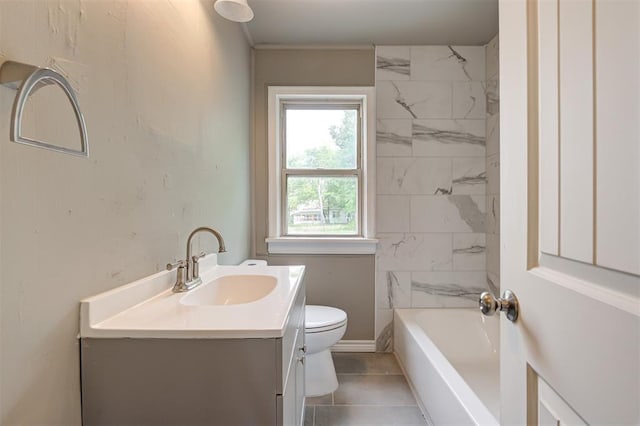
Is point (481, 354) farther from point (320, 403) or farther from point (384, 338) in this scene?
point (320, 403)

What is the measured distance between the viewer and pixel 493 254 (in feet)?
8.00

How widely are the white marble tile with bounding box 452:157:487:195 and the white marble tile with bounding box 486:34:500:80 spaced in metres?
0.63

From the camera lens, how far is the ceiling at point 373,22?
2.07 meters

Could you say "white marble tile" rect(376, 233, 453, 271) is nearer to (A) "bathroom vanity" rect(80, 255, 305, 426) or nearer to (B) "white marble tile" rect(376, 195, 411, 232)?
(B) "white marble tile" rect(376, 195, 411, 232)

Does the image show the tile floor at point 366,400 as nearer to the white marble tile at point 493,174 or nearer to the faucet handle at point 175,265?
the faucet handle at point 175,265

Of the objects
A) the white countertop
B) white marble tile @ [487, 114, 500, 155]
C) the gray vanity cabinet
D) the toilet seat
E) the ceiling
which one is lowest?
the toilet seat

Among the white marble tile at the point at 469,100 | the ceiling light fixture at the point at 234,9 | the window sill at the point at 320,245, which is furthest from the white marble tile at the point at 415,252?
the ceiling light fixture at the point at 234,9

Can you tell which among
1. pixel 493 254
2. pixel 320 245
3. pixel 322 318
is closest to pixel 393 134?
pixel 320 245

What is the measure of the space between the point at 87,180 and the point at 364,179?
201cm

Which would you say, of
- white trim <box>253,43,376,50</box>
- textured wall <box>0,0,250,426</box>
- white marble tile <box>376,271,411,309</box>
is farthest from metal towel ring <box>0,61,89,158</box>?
white marble tile <box>376,271,411,309</box>

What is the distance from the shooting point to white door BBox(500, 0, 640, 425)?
0.43m

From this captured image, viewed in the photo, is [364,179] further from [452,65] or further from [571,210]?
[571,210]

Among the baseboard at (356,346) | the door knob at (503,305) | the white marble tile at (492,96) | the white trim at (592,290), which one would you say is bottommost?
the baseboard at (356,346)

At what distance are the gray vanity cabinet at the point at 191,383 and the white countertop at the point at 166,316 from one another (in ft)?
0.07
